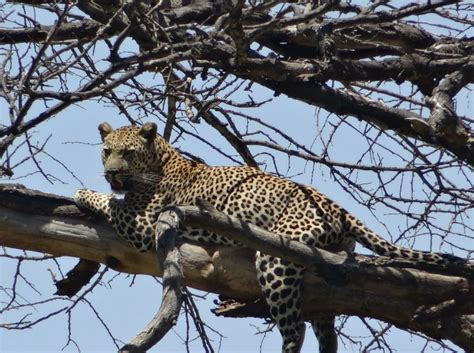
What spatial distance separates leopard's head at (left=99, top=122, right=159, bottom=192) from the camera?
29.7 ft

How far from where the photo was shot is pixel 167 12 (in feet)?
27.4

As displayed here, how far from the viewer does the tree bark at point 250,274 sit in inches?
295

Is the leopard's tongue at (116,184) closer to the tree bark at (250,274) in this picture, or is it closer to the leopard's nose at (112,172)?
the leopard's nose at (112,172)

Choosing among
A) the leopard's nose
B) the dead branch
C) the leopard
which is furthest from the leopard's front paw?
the dead branch

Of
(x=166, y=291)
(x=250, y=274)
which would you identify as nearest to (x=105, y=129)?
(x=250, y=274)

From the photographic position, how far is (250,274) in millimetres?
7852

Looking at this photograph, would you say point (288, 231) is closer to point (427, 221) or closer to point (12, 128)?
point (427, 221)

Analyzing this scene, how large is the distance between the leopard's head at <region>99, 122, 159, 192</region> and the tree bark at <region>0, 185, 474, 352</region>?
799 millimetres

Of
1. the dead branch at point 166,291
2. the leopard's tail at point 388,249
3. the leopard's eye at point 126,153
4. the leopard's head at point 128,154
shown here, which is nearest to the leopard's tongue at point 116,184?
the leopard's head at point 128,154

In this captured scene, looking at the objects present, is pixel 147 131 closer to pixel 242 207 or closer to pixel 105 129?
pixel 105 129

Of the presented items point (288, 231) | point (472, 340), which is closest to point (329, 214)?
point (288, 231)

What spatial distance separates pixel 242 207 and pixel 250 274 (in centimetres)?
79

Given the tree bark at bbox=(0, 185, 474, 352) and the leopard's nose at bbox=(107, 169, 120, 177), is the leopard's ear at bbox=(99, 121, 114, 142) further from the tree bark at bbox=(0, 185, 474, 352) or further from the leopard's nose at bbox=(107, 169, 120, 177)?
the tree bark at bbox=(0, 185, 474, 352)

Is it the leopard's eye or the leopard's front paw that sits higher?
the leopard's eye
